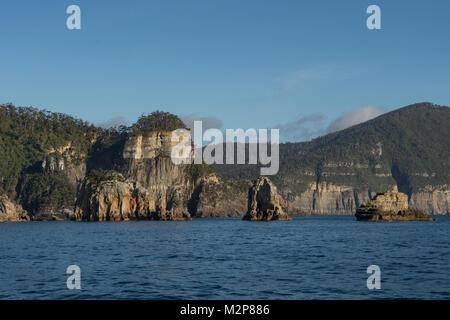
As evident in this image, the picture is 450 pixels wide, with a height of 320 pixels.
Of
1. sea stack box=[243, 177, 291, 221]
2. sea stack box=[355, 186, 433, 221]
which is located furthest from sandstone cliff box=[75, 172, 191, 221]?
sea stack box=[355, 186, 433, 221]

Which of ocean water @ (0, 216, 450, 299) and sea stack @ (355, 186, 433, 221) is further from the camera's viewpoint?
sea stack @ (355, 186, 433, 221)

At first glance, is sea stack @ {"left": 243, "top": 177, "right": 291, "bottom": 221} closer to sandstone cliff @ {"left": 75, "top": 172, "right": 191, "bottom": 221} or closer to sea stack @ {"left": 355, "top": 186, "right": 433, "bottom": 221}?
sandstone cliff @ {"left": 75, "top": 172, "right": 191, "bottom": 221}

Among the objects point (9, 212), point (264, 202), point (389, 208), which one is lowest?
point (9, 212)

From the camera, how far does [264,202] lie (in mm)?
176500

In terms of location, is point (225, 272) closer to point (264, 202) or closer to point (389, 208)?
point (389, 208)

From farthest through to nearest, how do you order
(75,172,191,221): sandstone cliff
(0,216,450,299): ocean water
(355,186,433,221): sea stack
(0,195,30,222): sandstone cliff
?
(0,195,30,222): sandstone cliff → (75,172,191,221): sandstone cliff → (355,186,433,221): sea stack → (0,216,450,299): ocean water

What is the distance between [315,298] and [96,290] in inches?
568

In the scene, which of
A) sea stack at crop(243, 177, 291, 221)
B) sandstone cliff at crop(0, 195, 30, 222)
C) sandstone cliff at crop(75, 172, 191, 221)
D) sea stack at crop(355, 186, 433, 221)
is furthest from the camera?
sandstone cliff at crop(0, 195, 30, 222)

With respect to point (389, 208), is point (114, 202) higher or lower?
higher

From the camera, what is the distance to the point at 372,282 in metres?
35.3

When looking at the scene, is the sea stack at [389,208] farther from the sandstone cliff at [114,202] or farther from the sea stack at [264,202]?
the sandstone cliff at [114,202]

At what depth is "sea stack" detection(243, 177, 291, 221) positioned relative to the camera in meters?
175

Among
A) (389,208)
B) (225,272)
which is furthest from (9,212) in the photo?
(225,272)
